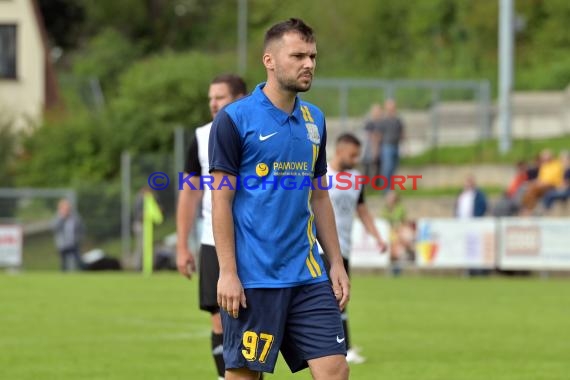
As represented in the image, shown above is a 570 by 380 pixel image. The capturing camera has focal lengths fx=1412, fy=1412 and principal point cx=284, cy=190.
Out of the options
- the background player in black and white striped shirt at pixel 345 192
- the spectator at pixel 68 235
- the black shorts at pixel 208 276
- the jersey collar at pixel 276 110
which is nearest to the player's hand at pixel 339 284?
the jersey collar at pixel 276 110

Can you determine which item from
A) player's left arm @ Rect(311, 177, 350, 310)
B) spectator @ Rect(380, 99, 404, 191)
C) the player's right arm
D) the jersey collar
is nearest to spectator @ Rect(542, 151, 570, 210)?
spectator @ Rect(380, 99, 404, 191)

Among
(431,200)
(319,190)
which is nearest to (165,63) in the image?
(431,200)

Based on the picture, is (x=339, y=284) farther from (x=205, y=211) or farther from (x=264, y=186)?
(x=205, y=211)

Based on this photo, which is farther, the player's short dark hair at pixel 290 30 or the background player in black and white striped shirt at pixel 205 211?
the background player in black and white striped shirt at pixel 205 211

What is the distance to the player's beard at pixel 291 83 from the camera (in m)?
7.02

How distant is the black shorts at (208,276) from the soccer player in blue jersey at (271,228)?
8.42 feet

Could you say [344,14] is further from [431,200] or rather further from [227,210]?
[227,210]

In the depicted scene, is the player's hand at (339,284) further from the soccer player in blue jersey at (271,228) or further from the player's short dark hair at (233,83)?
the player's short dark hair at (233,83)

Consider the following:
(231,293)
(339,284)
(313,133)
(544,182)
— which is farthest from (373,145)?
(231,293)

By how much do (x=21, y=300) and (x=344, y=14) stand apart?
150 ft

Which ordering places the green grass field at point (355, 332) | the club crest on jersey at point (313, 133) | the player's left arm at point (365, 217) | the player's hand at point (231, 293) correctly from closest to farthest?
the player's hand at point (231, 293) < the club crest on jersey at point (313, 133) < the green grass field at point (355, 332) < the player's left arm at point (365, 217)

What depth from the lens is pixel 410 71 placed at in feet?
189

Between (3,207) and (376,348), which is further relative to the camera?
(3,207)

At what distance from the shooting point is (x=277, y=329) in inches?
277
